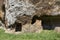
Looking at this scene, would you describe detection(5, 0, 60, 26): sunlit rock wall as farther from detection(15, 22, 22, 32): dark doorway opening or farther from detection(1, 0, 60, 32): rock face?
detection(15, 22, 22, 32): dark doorway opening

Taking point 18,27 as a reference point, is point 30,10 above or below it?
above

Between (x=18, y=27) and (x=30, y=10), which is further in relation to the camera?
(x=18, y=27)

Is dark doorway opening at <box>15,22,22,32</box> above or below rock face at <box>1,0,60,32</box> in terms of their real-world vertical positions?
below

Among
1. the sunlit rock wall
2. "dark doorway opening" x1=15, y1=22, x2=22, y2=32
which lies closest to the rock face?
the sunlit rock wall

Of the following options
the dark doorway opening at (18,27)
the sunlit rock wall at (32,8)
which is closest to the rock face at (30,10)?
the sunlit rock wall at (32,8)

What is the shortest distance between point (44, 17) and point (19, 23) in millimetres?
1303

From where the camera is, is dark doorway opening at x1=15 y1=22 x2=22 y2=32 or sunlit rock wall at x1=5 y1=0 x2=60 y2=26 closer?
sunlit rock wall at x1=5 y1=0 x2=60 y2=26

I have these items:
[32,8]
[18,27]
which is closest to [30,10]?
[32,8]

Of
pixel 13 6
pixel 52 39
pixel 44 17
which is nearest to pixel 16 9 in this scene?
pixel 13 6

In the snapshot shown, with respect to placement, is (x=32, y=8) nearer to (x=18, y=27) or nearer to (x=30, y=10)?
(x=30, y=10)

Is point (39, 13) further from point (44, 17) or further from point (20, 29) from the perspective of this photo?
point (20, 29)

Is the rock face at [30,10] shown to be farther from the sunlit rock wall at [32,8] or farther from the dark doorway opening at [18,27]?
the dark doorway opening at [18,27]

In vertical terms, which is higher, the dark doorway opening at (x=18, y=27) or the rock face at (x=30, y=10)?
Answer: the rock face at (x=30, y=10)

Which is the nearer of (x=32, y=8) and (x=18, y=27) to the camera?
(x=32, y=8)
